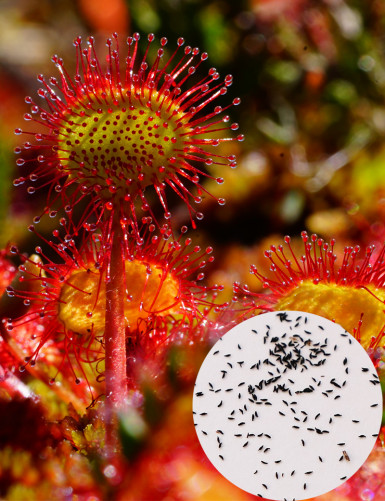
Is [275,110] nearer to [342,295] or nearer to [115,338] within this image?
[342,295]

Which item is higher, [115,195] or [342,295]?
[115,195]

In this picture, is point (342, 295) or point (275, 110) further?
point (275, 110)

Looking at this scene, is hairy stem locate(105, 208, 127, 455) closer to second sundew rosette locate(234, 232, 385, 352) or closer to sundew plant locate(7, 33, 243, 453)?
sundew plant locate(7, 33, 243, 453)

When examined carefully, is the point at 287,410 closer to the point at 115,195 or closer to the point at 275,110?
the point at 115,195

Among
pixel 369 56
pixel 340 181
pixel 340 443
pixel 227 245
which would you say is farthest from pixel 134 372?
pixel 369 56

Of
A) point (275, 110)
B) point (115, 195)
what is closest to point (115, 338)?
point (115, 195)

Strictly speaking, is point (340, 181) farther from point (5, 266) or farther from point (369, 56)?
point (5, 266)
